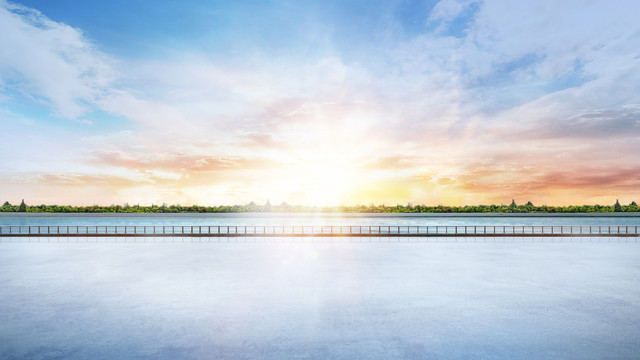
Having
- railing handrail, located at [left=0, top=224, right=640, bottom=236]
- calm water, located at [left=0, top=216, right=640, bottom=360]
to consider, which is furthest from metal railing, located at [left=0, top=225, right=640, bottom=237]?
calm water, located at [left=0, top=216, right=640, bottom=360]

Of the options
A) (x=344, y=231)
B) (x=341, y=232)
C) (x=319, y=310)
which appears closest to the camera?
(x=319, y=310)

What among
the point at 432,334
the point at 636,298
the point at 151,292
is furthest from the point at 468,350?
the point at 151,292

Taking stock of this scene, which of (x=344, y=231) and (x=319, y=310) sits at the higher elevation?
(x=319, y=310)

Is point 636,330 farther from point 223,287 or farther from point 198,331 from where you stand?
point 223,287

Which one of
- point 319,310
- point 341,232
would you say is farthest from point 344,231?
point 319,310

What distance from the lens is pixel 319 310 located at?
12312 millimetres

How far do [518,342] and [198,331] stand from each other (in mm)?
7644

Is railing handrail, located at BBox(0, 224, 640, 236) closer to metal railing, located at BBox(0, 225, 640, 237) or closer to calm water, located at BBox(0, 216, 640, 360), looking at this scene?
metal railing, located at BBox(0, 225, 640, 237)

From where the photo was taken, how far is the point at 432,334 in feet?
32.7

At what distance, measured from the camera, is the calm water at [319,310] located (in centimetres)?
900

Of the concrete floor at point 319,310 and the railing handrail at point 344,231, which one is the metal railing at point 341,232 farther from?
the concrete floor at point 319,310

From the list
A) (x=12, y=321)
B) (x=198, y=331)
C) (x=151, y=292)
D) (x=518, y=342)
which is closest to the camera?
(x=518, y=342)

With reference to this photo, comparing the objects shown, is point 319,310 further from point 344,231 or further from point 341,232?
point 344,231

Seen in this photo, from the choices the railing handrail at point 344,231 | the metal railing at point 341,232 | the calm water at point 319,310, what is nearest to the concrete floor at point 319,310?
the calm water at point 319,310
